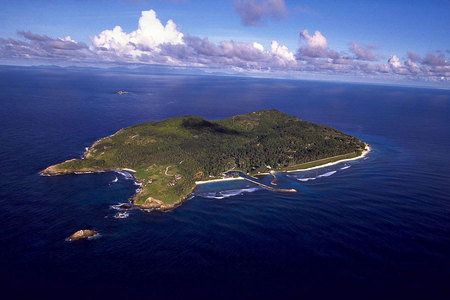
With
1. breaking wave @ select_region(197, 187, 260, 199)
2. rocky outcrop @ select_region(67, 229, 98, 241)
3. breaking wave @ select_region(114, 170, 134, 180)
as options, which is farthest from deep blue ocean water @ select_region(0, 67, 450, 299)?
breaking wave @ select_region(114, 170, 134, 180)

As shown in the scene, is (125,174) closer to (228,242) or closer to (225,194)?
(225,194)

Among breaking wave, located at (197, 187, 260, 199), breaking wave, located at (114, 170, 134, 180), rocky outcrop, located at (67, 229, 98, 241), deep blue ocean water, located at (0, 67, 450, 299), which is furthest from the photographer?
breaking wave, located at (114, 170, 134, 180)

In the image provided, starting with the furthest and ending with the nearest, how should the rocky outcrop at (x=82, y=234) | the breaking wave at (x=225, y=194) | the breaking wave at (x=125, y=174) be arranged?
the breaking wave at (x=125, y=174) → the breaking wave at (x=225, y=194) → the rocky outcrop at (x=82, y=234)

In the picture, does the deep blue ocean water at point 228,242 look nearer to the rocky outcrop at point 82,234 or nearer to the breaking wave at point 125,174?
the rocky outcrop at point 82,234

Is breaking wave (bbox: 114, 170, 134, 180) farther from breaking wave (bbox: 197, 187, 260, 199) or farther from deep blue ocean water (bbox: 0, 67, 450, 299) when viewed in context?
breaking wave (bbox: 197, 187, 260, 199)

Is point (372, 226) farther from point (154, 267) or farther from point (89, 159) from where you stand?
point (89, 159)

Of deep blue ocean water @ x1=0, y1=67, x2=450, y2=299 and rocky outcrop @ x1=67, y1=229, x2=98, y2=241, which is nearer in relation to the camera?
deep blue ocean water @ x1=0, y1=67, x2=450, y2=299

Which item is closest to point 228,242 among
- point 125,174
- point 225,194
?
point 225,194

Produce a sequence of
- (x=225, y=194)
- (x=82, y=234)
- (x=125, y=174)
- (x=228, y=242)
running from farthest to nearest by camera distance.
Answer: (x=125, y=174) → (x=225, y=194) → (x=228, y=242) → (x=82, y=234)

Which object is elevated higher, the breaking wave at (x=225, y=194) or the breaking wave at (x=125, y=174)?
the breaking wave at (x=125, y=174)

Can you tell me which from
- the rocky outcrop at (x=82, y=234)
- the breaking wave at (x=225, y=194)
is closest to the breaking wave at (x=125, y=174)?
Result: the breaking wave at (x=225, y=194)
